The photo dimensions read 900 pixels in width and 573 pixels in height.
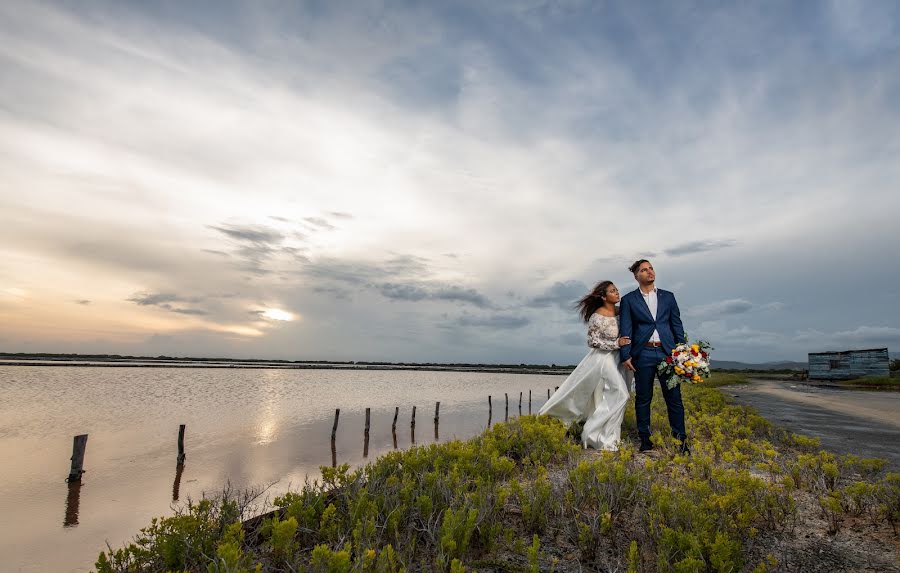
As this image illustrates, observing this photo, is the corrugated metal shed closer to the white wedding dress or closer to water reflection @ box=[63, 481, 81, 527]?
the white wedding dress

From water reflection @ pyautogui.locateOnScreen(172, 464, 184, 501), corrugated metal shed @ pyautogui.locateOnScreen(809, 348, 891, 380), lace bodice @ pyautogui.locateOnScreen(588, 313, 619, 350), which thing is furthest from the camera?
corrugated metal shed @ pyautogui.locateOnScreen(809, 348, 891, 380)

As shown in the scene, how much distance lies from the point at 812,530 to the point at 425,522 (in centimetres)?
362

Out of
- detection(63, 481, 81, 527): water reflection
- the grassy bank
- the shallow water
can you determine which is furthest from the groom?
detection(63, 481, 81, 527): water reflection

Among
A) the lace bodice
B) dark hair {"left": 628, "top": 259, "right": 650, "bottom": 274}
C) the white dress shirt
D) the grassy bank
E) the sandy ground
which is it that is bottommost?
the sandy ground

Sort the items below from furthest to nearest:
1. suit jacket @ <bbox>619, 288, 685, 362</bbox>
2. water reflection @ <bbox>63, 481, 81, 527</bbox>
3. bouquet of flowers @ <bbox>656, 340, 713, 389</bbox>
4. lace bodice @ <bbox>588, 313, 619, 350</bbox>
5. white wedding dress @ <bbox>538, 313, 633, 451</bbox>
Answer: water reflection @ <bbox>63, 481, 81, 527</bbox> < lace bodice @ <bbox>588, 313, 619, 350</bbox> < white wedding dress @ <bbox>538, 313, 633, 451</bbox> < suit jacket @ <bbox>619, 288, 685, 362</bbox> < bouquet of flowers @ <bbox>656, 340, 713, 389</bbox>

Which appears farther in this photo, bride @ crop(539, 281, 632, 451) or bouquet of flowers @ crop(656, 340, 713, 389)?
bride @ crop(539, 281, 632, 451)

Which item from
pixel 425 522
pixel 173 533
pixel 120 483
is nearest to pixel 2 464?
pixel 120 483

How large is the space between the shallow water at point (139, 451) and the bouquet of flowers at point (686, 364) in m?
9.74

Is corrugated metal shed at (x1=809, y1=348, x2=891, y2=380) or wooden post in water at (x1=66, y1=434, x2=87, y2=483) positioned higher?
corrugated metal shed at (x1=809, y1=348, x2=891, y2=380)

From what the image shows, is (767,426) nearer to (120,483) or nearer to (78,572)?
(78,572)

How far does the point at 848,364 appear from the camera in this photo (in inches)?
1491

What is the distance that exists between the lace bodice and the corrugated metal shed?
40.2 m

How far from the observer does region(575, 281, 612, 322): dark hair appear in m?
8.02

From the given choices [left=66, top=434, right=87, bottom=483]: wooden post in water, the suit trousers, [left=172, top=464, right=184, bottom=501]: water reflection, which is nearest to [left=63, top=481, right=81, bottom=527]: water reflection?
[left=66, top=434, right=87, bottom=483]: wooden post in water
